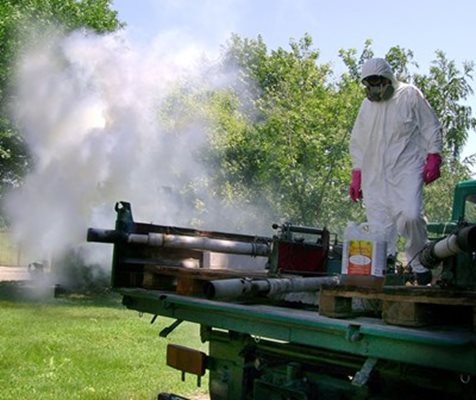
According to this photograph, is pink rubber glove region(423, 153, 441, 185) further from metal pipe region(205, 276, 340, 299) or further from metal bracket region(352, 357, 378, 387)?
metal bracket region(352, 357, 378, 387)

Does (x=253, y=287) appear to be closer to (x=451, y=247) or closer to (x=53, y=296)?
(x=451, y=247)

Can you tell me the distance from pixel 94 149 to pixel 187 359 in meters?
17.0

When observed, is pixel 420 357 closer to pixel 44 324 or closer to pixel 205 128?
pixel 44 324

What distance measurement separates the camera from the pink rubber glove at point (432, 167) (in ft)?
15.3

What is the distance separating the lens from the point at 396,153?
489 cm

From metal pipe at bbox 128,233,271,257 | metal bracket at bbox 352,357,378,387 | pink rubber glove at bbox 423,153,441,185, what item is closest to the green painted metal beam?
metal bracket at bbox 352,357,378,387

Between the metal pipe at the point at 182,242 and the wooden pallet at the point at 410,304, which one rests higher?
the metal pipe at the point at 182,242

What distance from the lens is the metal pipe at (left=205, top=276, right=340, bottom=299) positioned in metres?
3.32

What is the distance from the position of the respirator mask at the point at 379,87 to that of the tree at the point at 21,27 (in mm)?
14405

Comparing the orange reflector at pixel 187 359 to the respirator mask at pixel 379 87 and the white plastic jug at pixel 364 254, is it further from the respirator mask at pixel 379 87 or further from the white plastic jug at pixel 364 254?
the respirator mask at pixel 379 87

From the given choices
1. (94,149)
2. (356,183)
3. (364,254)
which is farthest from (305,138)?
(364,254)

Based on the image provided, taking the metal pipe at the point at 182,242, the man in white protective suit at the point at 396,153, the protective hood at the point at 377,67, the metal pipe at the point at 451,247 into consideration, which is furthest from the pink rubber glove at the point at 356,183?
the metal pipe at the point at 451,247

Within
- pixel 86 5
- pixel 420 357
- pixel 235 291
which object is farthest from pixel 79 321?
pixel 86 5

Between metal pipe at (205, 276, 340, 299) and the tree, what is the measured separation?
1556 centimetres
